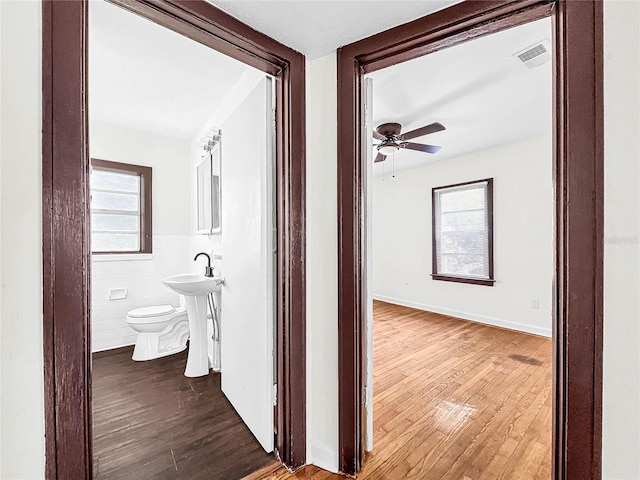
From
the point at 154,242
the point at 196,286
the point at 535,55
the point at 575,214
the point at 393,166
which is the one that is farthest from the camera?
the point at 393,166

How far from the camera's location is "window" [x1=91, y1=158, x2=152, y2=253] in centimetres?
Result: 328

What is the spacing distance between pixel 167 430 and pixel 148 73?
248 cm

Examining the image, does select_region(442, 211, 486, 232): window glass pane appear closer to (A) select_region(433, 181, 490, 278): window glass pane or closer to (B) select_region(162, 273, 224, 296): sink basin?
(A) select_region(433, 181, 490, 278): window glass pane

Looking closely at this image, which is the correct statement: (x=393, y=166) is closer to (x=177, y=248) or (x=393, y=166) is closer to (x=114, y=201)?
(x=177, y=248)

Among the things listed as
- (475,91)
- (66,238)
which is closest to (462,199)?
(475,91)

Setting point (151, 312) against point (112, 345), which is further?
point (112, 345)

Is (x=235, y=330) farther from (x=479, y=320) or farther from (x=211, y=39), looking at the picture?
(x=479, y=320)

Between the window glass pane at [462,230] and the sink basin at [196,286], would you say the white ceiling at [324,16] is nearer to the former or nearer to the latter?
the sink basin at [196,286]

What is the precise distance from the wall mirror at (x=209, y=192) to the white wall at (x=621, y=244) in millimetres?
2536

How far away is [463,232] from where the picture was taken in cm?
461

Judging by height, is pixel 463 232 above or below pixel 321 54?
below

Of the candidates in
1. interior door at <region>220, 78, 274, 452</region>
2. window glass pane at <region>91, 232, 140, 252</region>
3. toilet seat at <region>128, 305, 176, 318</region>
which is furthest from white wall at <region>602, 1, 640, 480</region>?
window glass pane at <region>91, 232, 140, 252</region>

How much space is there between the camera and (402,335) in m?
3.81

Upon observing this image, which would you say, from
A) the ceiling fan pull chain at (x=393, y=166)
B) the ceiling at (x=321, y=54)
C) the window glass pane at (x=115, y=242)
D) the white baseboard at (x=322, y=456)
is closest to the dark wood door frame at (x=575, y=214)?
the ceiling at (x=321, y=54)
